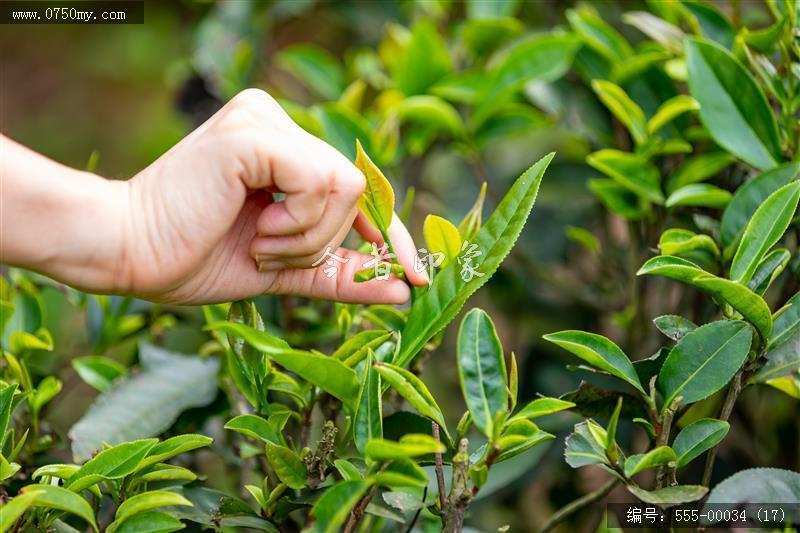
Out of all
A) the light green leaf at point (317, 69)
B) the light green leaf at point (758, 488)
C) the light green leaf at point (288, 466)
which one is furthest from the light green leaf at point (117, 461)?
the light green leaf at point (317, 69)

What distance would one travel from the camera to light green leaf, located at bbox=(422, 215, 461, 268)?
0.86m

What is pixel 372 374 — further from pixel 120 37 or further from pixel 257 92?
pixel 120 37

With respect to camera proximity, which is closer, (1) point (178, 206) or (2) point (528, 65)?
(1) point (178, 206)

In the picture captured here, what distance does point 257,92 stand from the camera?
0.86 metres

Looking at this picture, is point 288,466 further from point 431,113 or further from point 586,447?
point 431,113

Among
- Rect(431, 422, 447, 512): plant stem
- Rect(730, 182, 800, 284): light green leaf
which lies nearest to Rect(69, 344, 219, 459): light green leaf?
Rect(431, 422, 447, 512): plant stem

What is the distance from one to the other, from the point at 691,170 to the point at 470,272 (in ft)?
1.56

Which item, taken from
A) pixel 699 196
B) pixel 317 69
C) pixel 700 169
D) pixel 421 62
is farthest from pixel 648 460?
pixel 317 69

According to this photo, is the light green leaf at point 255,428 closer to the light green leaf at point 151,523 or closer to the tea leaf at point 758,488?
the light green leaf at point 151,523

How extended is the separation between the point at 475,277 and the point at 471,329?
67 millimetres

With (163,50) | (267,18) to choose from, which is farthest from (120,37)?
(267,18)

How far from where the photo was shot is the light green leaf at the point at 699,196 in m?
1.05

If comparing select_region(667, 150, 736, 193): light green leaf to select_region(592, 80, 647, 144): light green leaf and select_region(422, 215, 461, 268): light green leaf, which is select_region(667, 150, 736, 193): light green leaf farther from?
select_region(422, 215, 461, 268): light green leaf

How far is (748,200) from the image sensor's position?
3.30 feet
